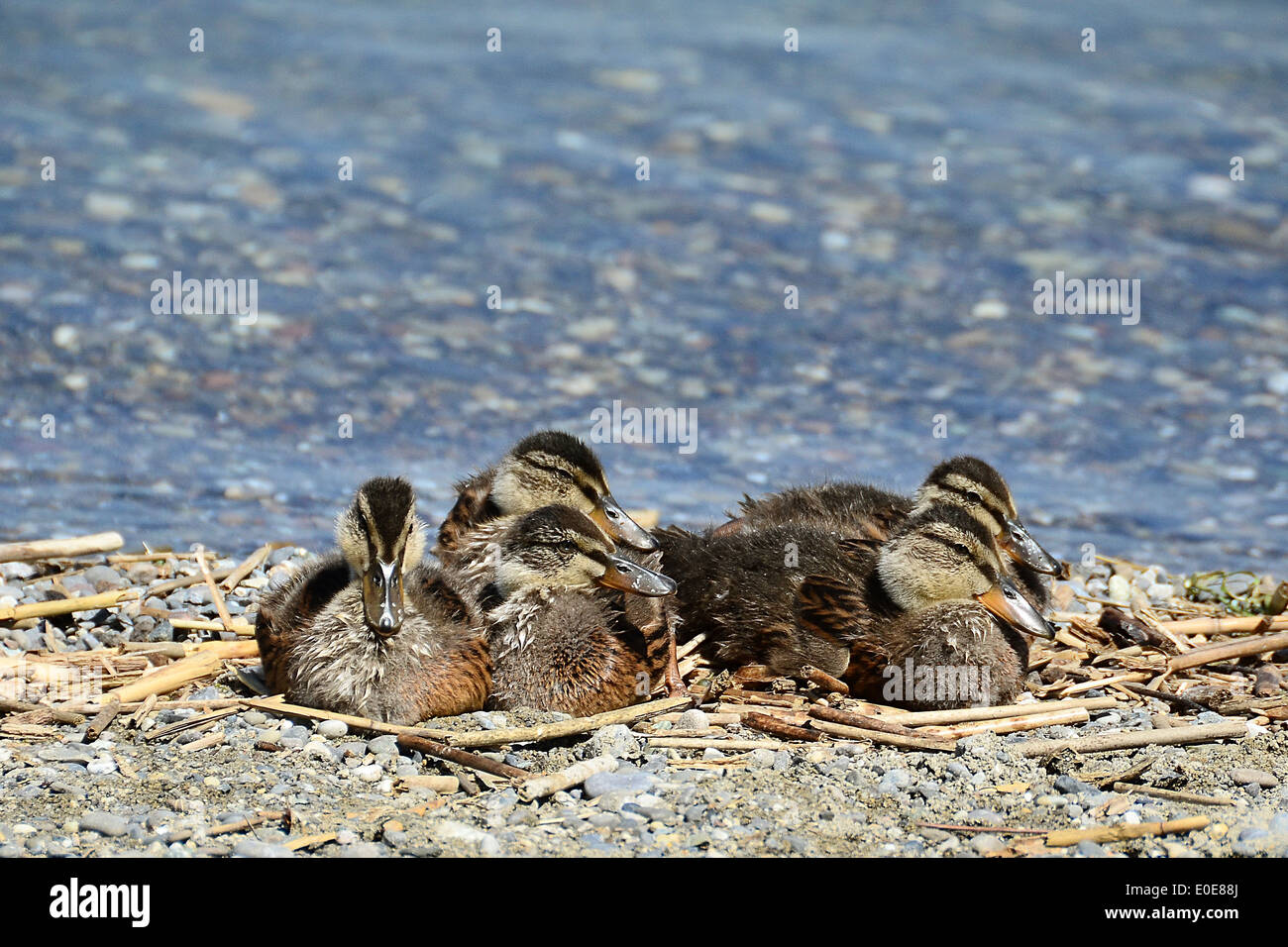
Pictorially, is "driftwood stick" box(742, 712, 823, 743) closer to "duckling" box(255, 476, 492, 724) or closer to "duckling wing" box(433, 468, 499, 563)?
"duckling" box(255, 476, 492, 724)

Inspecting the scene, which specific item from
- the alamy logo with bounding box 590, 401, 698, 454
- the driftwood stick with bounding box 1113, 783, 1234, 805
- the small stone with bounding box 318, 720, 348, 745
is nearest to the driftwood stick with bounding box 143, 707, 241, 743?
the small stone with bounding box 318, 720, 348, 745

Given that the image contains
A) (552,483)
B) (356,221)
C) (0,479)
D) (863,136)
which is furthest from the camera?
(863,136)

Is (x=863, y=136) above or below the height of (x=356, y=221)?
above

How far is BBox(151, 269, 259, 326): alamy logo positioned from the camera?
11992 mm

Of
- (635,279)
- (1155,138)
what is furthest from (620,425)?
(1155,138)

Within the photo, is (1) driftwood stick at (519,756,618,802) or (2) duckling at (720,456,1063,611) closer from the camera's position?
(1) driftwood stick at (519,756,618,802)

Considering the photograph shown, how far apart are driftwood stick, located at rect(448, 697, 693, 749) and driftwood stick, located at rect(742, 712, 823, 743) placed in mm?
353

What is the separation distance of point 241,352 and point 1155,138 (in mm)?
10482

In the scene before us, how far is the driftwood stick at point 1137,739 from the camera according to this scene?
5988mm

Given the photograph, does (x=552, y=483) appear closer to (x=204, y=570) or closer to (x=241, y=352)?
(x=204, y=570)

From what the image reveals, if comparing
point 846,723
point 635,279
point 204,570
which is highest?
point 635,279

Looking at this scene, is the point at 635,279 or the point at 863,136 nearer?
the point at 635,279

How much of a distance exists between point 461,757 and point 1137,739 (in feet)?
8.83

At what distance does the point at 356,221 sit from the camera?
45.4 feet
